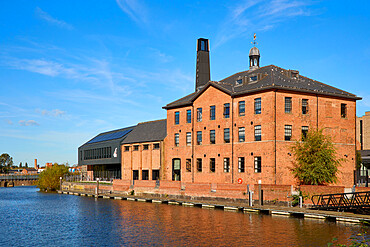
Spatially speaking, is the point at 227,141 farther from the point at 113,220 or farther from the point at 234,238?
the point at 234,238

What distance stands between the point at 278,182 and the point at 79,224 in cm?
2181

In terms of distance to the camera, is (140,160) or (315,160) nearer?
(315,160)

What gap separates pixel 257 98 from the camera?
4803 cm

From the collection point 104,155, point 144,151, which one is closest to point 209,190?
point 144,151

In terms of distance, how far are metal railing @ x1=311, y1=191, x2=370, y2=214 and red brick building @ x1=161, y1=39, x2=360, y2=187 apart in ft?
24.0

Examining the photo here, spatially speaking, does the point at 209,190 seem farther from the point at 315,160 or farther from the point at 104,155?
the point at 104,155

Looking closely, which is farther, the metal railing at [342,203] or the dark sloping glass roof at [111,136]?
the dark sloping glass roof at [111,136]

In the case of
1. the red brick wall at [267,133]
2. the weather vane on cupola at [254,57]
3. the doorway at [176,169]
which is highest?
the weather vane on cupola at [254,57]

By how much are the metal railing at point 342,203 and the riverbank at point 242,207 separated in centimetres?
144

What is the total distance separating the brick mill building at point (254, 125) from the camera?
46531 mm

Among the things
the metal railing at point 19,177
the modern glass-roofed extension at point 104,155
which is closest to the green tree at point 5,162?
the metal railing at point 19,177

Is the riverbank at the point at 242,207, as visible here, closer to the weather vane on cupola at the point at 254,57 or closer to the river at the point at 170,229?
the river at the point at 170,229

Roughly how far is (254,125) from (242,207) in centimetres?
1104

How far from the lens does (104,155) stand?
85.7 meters
